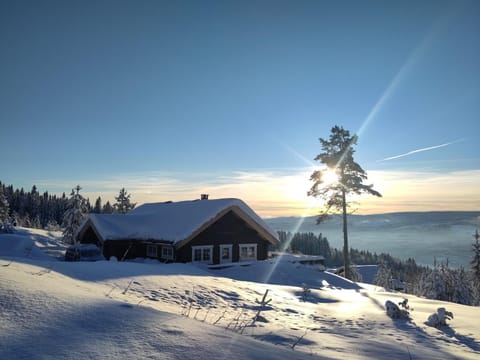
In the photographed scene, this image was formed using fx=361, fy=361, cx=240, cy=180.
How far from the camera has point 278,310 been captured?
34.1 feet

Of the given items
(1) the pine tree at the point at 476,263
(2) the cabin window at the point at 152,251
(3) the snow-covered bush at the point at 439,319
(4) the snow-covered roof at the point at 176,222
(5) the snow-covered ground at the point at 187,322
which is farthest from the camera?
(1) the pine tree at the point at 476,263

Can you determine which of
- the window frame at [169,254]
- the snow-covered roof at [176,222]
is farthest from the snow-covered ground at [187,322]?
the window frame at [169,254]

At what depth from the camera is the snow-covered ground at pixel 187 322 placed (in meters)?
3.79

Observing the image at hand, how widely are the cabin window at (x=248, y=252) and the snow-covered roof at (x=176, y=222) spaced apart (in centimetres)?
130

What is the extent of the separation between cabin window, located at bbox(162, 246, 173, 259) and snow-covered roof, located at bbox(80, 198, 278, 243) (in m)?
0.98

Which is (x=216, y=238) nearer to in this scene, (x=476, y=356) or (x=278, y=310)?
(x=278, y=310)

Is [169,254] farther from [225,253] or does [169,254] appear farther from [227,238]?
[227,238]

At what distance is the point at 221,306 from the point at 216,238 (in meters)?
16.0

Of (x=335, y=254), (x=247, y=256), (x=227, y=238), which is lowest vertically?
(x=335, y=254)

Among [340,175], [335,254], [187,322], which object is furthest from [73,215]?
[335,254]

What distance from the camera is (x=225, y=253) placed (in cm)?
2630

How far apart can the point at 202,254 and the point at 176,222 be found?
2.95 meters

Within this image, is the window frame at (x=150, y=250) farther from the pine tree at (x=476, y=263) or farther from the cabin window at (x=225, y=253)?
the pine tree at (x=476, y=263)

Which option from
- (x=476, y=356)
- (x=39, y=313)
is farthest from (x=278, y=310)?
(x=39, y=313)
